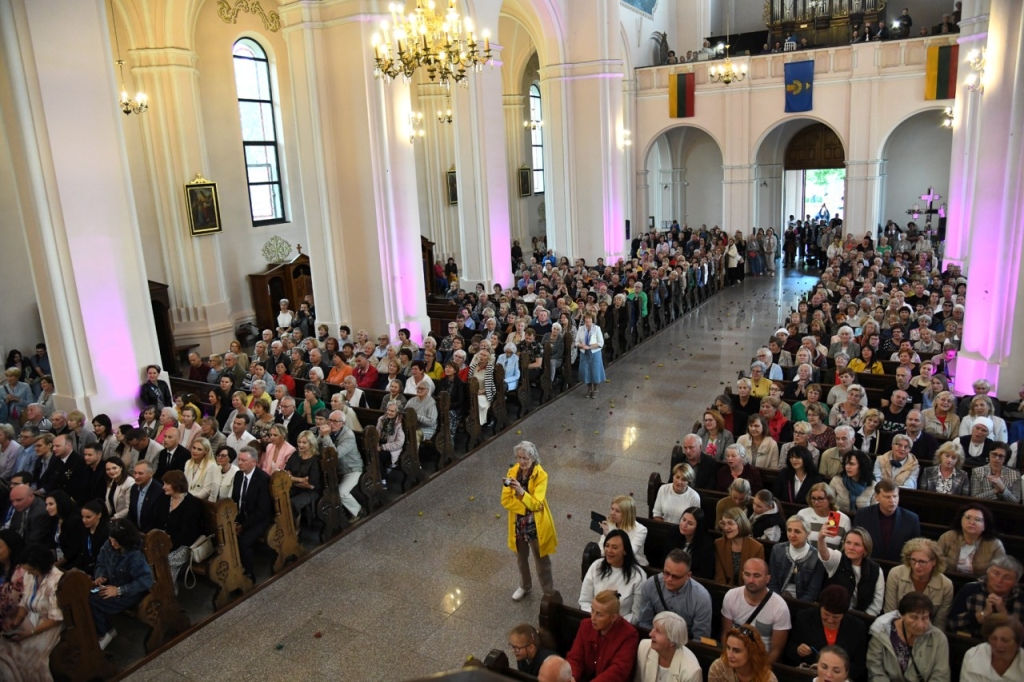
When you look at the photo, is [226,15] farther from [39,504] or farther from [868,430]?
[868,430]

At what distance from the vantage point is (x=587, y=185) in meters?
19.3

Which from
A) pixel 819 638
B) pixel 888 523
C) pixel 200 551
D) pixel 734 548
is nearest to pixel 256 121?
pixel 200 551

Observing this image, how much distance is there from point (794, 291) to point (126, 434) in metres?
16.4

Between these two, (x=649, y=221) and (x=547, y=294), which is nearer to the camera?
(x=547, y=294)

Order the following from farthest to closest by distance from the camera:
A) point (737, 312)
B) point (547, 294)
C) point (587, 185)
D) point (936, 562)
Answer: point (587, 185) → point (737, 312) → point (547, 294) → point (936, 562)

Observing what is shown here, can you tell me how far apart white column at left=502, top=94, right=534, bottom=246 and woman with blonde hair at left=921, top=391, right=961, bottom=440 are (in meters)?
18.1

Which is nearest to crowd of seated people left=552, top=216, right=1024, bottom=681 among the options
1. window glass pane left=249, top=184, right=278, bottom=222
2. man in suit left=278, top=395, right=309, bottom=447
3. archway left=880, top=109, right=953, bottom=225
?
man in suit left=278, top=395, right=309, bottom=447

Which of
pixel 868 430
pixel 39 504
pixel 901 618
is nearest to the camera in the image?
pixel 901 618

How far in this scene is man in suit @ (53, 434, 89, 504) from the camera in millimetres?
7098

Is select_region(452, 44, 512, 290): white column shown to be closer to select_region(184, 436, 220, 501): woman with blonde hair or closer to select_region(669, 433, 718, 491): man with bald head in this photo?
select_region(184, 436, 220, 501): woman with blonde hair

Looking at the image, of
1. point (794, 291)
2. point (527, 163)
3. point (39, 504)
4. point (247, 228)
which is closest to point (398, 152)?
point (247, 228)

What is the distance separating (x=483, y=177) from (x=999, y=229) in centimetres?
933

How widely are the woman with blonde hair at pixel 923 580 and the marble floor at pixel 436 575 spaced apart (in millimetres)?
2500

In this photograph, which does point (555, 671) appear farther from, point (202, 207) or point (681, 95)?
point (681, 95)
